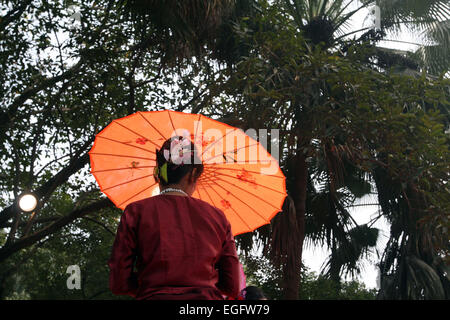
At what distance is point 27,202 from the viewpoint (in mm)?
7324

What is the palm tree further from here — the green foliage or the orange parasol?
the orange parasol

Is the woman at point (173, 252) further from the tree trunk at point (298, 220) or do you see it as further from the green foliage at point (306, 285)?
the green foliage at point (306, 285)

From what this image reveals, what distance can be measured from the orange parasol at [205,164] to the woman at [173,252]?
46.2 inches

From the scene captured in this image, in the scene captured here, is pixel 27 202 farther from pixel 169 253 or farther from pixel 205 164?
pixel 169 253

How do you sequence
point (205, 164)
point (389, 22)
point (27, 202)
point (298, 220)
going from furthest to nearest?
point (389, 22)
point (298, 220)
point (27, 202)
point (205, 164)

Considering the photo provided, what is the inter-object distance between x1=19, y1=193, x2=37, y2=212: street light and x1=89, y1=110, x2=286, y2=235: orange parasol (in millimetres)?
4359

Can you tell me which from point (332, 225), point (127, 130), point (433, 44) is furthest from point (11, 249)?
point (433, 44)

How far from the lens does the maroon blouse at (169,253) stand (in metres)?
1.77

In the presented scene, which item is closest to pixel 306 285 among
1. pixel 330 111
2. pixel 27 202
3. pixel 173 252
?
pixel 330 111

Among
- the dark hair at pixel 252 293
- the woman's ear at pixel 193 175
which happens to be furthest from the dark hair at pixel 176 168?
the dark hair at pixel 252 293

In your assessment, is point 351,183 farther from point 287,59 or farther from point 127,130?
point 127,130

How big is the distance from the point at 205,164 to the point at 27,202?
16.3 ft

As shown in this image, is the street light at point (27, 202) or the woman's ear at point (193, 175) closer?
the woman's ear at point (193, 175)
